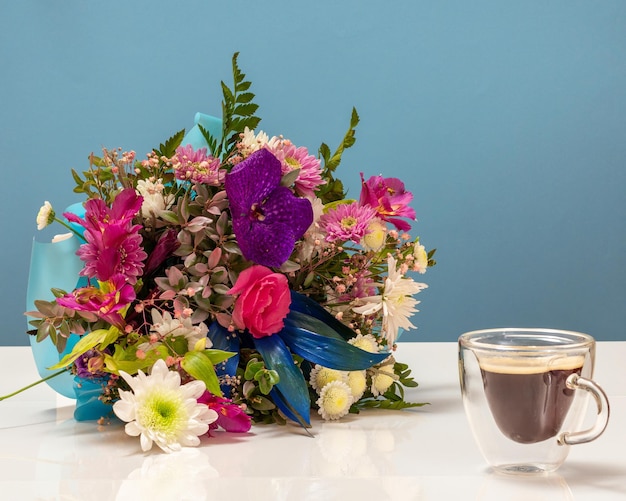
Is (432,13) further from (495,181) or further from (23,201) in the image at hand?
(23,201)

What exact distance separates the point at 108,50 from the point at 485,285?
1.91m

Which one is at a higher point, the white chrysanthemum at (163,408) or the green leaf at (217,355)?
→ the green leaf at (217,355)

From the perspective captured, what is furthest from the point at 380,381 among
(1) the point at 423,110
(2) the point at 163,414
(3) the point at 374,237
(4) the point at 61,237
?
(1) the point at 423,110

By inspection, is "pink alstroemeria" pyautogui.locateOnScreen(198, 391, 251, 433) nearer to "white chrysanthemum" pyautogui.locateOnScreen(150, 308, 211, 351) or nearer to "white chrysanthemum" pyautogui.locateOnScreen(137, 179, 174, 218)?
"white chrysanthemum" pyautogui.locateOnScreen(150, 308, 211, 351)

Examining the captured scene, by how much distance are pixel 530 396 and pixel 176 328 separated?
0.37m

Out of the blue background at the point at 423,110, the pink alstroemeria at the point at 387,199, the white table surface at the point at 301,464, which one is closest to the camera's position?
the white table surface at the point at 301,464

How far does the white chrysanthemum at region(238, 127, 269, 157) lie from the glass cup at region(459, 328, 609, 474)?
37 centimetres

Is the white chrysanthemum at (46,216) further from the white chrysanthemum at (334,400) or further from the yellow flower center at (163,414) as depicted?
the white chrysanthemum at (334,400)

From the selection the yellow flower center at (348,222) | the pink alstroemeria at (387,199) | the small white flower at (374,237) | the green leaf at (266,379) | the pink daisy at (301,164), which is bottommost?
the green leaf at (266,379)

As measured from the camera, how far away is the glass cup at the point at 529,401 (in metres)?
0.67

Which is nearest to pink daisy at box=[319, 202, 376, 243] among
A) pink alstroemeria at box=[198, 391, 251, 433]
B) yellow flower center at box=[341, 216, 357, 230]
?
yellow flower center at box=[341, 216, 357, 230]

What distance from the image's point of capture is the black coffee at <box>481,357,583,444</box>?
0.67m

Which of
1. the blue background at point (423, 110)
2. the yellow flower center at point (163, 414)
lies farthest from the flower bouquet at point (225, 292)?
the blue background at point (423, 110)

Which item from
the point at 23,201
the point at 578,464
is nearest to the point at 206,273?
the point at 578,464
